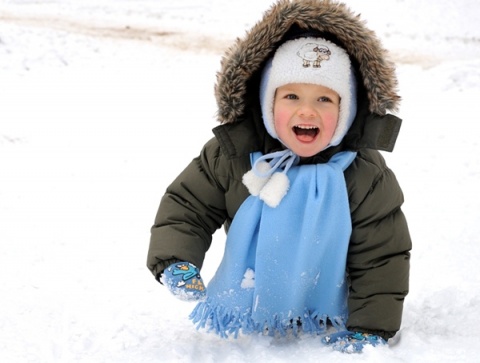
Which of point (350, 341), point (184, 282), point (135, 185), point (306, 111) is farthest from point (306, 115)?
point (135, 185)

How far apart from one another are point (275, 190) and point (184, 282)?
437 mm

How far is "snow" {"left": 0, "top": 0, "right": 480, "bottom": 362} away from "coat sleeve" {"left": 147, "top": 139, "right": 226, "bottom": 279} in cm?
35

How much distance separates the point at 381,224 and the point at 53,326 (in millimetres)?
1246

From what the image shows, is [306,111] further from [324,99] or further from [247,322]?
[247,322]

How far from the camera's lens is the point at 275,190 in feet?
8.00

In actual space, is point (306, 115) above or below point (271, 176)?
above

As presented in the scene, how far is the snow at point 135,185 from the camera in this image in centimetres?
257

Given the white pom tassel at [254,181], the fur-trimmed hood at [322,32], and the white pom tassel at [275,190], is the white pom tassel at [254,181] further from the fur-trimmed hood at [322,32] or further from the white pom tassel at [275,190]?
the fur-trimmed hood at [322,32]

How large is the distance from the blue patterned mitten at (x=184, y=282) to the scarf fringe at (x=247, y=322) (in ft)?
0.83

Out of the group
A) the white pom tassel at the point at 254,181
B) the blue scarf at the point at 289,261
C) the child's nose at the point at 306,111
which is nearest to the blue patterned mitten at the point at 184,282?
the blue scarf at the point at 289,261

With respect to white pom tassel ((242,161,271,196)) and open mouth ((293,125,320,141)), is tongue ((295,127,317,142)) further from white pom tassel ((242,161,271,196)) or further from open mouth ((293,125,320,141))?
white pom tassel ((242,161,271,196))

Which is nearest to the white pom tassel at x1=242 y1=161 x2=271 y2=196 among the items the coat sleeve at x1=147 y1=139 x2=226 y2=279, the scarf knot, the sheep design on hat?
the scarf knot

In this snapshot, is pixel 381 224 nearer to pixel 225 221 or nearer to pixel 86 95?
pixel 225 221

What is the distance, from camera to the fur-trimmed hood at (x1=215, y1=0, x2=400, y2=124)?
7.83 feet
